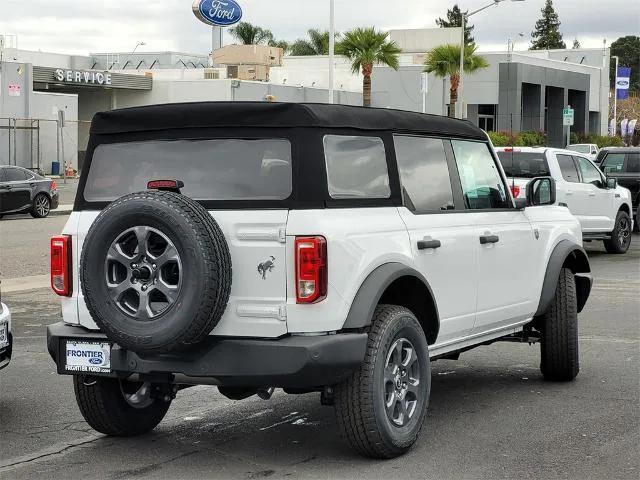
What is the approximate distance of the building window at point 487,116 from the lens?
242ft

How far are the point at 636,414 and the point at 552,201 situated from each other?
71.7 inches

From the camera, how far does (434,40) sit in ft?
284

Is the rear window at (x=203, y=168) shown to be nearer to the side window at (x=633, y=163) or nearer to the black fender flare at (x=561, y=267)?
the black fender flare at (x=561, y=267)

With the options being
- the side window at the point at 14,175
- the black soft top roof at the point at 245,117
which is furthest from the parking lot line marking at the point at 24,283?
the side window at the point at 14,175

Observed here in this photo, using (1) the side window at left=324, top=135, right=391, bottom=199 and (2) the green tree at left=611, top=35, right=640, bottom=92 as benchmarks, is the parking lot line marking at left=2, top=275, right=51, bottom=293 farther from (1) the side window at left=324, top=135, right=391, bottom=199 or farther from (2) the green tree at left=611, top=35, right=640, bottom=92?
(2) the green tree at left=611, top=35, right=640, bottom=92

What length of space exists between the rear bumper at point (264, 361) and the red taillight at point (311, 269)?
A: 0.23m

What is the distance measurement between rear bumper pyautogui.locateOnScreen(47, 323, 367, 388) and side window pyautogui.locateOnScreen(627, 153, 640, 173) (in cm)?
2015

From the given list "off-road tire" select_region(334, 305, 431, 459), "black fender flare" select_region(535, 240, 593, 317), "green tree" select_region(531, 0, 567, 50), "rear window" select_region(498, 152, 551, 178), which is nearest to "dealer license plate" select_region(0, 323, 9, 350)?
"off-road tire" select_region(334, 305, 431, 459)

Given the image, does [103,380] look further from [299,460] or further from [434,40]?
[434,40]

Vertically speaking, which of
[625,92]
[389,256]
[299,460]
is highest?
[625,92]

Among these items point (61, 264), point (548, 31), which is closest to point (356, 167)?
point (61, 264)

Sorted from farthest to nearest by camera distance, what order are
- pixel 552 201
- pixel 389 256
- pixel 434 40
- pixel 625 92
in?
1. pixel 625 92
2. pixel 434 40
3. pixel 552 201
4. pixel 389 256

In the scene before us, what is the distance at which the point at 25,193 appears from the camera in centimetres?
3006

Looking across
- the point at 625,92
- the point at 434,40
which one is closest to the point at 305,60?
the point at 434,40
